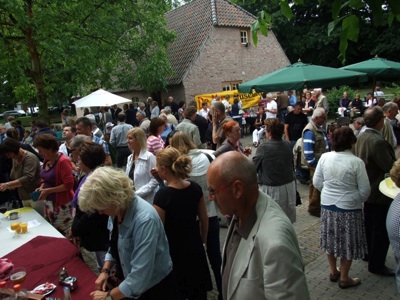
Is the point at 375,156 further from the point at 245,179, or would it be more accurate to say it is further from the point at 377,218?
the point at 245,179

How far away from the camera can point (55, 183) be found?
178 inches

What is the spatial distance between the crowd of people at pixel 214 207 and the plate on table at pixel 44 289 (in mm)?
437

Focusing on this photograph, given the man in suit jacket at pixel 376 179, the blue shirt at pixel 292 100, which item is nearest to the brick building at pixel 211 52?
the blue shirt at pixel 292 100

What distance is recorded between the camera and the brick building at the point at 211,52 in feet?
69.3

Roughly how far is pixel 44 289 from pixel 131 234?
1034 millimetres

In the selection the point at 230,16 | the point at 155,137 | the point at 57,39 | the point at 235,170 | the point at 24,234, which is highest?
the point at 230,16

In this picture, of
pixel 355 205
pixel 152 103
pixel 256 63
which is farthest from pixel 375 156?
pixel 256 63

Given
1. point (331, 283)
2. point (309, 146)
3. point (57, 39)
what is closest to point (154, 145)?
point (309, 146)

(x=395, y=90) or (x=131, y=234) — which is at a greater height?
(x=131, y=234)

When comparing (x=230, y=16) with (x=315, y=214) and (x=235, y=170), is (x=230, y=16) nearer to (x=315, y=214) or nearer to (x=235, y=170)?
(x=315, y=214)

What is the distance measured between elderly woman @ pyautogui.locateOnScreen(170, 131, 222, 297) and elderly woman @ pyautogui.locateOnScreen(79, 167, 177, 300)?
1148 mm

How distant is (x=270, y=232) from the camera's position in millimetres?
1583

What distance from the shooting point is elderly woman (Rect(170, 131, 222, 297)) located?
376 cm

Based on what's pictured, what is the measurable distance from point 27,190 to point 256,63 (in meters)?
21.3
